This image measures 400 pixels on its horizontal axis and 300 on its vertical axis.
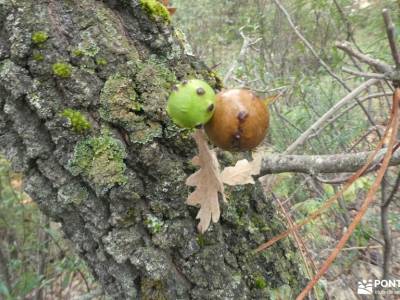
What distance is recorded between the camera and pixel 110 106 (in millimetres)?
1213

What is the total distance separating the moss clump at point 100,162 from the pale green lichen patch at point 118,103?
0.06 m

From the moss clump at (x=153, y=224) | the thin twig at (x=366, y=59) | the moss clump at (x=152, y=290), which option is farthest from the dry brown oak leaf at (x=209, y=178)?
the thin twig at (x=366, y=59)

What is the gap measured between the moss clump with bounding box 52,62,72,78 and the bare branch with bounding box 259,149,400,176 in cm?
64

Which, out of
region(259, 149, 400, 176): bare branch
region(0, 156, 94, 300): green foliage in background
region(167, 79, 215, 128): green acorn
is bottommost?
region(0, 156, 94, 300): green foliage in background

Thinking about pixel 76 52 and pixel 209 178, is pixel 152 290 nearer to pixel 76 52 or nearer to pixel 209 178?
pixel 209 178

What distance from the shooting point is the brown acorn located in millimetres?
894

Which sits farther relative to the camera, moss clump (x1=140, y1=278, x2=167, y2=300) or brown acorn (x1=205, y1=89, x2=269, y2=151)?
moss clump (x1=140, y1=278, x2=167, y2=300)

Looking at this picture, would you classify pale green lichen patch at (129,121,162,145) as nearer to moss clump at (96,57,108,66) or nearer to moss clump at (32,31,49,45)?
moss clump at (96,57,108,66)

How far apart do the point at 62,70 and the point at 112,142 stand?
25cm

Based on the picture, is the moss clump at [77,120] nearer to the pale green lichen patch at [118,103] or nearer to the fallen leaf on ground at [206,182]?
the pale green lichen patch at [118,103]

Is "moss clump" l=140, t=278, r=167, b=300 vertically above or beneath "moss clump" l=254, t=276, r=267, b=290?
above

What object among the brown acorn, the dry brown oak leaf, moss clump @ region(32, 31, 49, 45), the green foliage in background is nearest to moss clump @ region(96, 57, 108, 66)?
moss clump @ region(32, 31, 49, 45)

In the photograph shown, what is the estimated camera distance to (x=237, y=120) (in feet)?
2.92

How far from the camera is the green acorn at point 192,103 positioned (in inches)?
33.7
